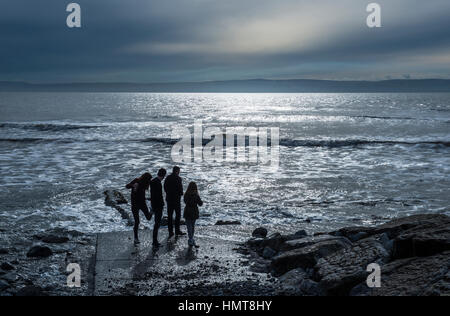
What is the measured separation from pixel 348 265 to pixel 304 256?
993 millimetres

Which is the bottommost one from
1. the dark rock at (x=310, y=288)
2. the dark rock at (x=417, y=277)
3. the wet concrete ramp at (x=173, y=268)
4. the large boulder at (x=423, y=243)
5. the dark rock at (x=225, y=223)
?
the dark rock at (x=225, y=223)

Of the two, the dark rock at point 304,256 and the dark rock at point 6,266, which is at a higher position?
the dark rock at point 304,256

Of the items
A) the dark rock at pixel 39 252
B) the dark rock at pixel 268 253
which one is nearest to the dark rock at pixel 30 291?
the dark rock at pixel 39 252

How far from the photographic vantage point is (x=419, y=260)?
6.67 meters

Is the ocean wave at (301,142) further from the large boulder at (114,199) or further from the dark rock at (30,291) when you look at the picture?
the dark rock at (30,291)

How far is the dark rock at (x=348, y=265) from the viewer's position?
6605 mm

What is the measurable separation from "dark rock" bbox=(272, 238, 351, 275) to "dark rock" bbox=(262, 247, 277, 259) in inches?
22.8

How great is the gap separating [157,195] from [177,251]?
56.8 inches

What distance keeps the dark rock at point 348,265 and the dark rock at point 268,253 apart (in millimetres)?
1476

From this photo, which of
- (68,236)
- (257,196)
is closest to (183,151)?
(257,196)

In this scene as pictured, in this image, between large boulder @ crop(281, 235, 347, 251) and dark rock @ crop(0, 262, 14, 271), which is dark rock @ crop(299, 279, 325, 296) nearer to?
large boulder @ crop(281, 235, 347, 251)

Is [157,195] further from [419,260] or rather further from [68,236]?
[419,260]
